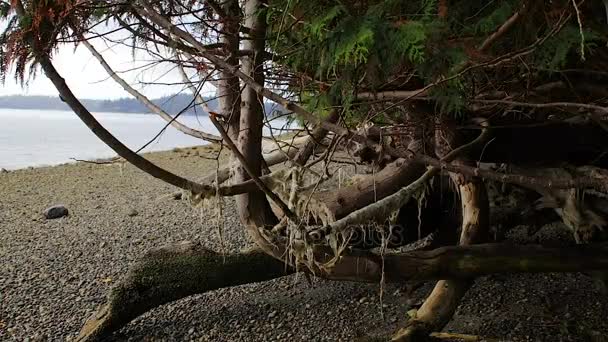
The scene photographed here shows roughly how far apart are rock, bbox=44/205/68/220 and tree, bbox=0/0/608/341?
14.3ft

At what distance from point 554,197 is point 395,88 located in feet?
3.73

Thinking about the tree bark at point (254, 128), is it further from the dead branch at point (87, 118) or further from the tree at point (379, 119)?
the dead branch at point (87, 118)

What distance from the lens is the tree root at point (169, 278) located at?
9.56 ft

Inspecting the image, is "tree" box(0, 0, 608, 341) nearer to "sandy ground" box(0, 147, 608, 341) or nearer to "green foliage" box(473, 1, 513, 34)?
"green foliage" box(473, 1, 513, 34)

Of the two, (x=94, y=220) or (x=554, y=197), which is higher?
(x=554, y=197)

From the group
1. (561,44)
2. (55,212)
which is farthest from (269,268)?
(55,212)

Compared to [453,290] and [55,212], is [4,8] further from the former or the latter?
[55,212]

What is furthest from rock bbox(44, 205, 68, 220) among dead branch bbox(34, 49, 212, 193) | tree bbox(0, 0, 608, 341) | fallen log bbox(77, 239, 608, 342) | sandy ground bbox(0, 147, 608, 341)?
dead branch bbox(34, 49, 212, 193)

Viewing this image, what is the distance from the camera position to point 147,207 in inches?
287

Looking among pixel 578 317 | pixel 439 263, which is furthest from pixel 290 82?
pixel 578 317

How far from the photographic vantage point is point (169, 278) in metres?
2.97

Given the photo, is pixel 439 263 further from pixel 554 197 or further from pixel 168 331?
pixel 168 331

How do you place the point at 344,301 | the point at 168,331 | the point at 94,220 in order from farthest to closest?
1. the point at 94,220
2. the point at 344,301
3. the point at 168,331

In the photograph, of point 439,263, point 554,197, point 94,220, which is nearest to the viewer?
point 439,263
